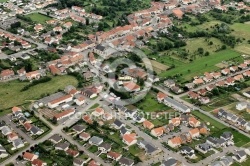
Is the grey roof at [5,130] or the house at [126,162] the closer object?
the house at [126,162]

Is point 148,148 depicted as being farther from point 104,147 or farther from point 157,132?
point 104,147

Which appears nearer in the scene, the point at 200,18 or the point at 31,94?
the point at 31,94

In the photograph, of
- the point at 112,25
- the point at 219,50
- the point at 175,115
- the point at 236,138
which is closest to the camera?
the point at 236,138

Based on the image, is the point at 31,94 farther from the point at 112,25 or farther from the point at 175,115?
the point at 112,25

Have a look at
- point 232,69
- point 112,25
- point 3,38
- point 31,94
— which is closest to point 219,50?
point 232,69

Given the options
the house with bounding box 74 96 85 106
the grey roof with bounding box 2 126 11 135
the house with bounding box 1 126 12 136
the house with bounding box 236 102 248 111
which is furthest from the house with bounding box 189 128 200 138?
the grey roof with bounding box 2 126 11 135

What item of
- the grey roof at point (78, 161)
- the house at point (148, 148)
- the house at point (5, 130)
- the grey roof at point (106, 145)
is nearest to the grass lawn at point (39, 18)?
the house at point (5, 130)

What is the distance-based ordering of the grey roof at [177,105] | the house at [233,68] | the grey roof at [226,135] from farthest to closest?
the house at [233,68], the grey roof at [177,105], the grey roof at [226,135]

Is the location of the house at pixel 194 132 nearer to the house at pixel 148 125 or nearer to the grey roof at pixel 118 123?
the house at pixel 148 125
